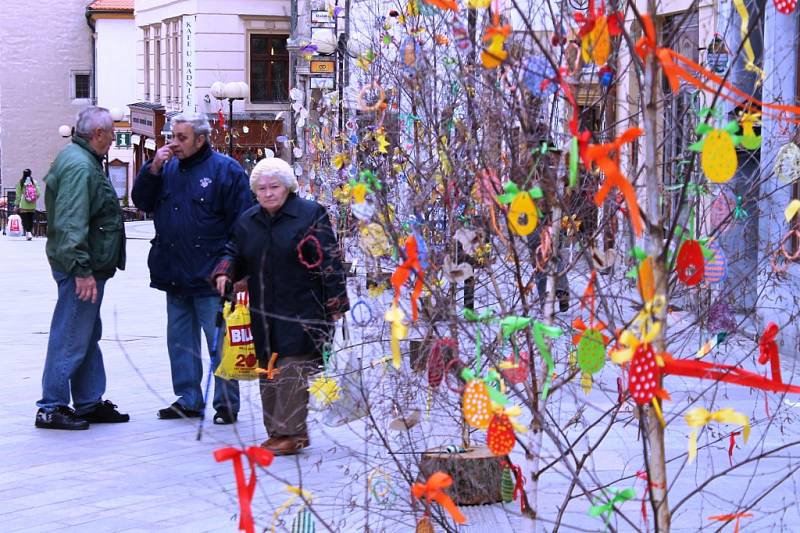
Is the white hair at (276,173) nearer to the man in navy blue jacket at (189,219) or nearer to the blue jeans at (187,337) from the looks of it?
the man in navy blue jacket at (189,219)

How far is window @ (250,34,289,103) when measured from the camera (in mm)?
41312

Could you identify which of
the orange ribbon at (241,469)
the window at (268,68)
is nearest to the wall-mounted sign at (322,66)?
the orange ribbon at (241,469)

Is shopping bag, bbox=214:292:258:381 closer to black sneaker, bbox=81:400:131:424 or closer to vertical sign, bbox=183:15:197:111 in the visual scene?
black sneaker, bbox=81:400:131:424

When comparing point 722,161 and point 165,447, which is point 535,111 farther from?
point 165,447

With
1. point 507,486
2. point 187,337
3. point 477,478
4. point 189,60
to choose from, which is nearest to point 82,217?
point 187,337

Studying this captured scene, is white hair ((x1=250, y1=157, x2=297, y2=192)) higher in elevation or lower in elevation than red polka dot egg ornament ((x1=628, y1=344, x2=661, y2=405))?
higher

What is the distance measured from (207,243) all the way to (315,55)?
11490 millimetres

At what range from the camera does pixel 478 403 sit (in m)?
3.15

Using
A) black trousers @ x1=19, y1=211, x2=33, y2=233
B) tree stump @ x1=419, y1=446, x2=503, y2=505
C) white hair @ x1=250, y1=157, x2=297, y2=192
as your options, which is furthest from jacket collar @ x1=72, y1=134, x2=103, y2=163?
black trousers @ x1=19, y1=211, x2=33, y2=233

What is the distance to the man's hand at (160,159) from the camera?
8016mm

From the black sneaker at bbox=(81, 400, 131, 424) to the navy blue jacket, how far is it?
2.57 feet

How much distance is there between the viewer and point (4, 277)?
20938mm

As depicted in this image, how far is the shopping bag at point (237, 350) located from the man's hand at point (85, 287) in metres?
0.79

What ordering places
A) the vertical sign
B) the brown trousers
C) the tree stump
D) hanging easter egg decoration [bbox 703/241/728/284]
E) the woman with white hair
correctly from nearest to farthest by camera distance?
hanging easter egg decoration [bbox 703/241/728/284], the tree stump, the brown trousers, the woman with white hair, the vertical sign
